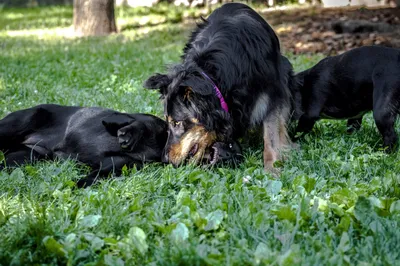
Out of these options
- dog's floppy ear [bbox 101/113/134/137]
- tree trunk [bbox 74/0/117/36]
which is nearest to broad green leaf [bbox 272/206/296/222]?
dog's floppy ear [bbox 101/113/134/137]

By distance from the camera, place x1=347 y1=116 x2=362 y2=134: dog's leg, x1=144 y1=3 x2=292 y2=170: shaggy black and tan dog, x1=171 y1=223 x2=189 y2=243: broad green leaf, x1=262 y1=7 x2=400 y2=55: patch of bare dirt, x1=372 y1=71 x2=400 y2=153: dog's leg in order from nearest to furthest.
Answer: x1=171 y1=223 x2=189 y2=243: broad green leaf < x1=144 y1=3 x2=292 y2=170: shaggy black and tan dog < x1=372 y1=71 x2=400 y2=153: dog's leg < x1=347 y1=116 x2=362 y2=134: dog's leg < x1=262 y1=7 x2=400 y2=55: patch of bare dirt

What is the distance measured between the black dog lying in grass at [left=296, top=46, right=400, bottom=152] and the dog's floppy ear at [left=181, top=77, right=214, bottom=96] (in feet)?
4.58

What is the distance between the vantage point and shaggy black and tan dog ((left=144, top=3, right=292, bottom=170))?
4.66m

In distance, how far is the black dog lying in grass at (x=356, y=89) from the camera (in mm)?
5031

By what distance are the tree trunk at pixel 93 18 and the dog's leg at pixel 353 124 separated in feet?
31.0

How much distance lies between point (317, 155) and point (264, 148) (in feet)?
1.61

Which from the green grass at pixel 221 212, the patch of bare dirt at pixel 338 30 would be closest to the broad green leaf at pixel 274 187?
the green grass at pixel 221 212

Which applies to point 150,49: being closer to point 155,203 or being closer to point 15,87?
point 15,87

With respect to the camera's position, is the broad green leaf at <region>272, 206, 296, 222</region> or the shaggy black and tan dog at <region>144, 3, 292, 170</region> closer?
the broad green leaf at <region>272, 206, 296, 222</region>

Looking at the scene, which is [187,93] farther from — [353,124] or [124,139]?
[353,124]

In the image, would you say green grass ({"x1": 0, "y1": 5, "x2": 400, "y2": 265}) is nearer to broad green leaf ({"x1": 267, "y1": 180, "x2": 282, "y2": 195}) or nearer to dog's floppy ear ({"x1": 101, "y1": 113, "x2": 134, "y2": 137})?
broad green leaf ({"x1": 267, "y1": 180, "x2": 282, "y2": 195})

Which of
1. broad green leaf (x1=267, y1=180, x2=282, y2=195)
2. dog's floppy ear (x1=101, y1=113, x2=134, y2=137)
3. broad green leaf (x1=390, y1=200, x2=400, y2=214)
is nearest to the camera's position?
broad green leaf (x1=390, y1=200, x2=400, y2=214)

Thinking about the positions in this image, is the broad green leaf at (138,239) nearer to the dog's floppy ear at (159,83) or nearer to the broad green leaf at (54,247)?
the broad green leaf at (54,247)

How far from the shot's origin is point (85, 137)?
4.89 m
